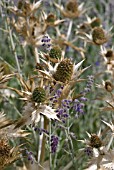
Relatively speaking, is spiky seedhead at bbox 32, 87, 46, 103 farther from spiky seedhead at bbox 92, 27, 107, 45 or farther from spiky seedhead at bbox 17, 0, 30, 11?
spiky seedhead at bbox 92, 27, 107, 45

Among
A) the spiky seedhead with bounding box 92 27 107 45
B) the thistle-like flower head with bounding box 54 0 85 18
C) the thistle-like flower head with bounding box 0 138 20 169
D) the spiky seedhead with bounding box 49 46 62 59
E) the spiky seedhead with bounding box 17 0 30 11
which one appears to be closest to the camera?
the thistle-like flower head with bounding box 0 138 20 169

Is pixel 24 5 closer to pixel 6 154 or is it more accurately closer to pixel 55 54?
pixel 55 54

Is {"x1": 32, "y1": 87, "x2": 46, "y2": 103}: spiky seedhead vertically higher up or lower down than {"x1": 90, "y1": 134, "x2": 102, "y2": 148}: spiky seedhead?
higher up

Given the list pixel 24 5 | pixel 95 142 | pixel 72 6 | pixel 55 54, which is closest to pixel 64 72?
pixel 55 54

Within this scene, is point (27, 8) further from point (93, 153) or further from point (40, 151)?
point (93, 153)

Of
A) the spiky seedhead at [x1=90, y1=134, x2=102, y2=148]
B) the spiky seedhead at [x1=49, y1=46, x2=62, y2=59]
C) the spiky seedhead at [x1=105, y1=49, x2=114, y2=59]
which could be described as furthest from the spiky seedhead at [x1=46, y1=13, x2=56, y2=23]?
the spiky seedhead at [x1=90, y1=134, x2=102, y2=148]

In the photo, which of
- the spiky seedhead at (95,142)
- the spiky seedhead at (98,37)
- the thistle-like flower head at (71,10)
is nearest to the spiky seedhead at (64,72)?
the spiky seedhead at (95,142)
